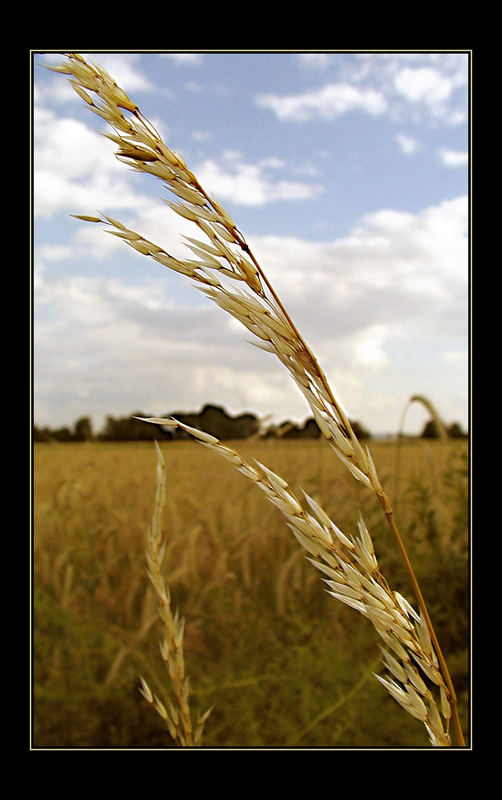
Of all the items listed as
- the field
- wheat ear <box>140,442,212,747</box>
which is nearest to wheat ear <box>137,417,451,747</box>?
wheat ear <box>140,442,212,747</box>

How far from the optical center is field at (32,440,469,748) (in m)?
1.60

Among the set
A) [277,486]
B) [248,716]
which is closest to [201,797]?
[277,486]

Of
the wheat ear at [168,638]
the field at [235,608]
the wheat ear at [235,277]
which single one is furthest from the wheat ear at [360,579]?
the field at [235,608]

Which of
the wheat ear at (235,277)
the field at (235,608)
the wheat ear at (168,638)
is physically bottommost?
the field at (235,608)

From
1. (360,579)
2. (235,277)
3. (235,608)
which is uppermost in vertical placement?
(235,277)

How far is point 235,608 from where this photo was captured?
6.64 feet

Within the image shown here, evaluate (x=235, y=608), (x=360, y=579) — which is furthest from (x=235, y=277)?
(x=235, y=608)

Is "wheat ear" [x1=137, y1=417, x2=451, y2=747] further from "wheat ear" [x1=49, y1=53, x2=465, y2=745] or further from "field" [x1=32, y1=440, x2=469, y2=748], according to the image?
"field" [x1=32, y1=440, x2=469, y2=748]

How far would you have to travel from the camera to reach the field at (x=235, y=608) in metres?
1.60

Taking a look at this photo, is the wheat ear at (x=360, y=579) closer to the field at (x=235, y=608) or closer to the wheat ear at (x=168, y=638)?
the wheat ear at (x=168, y=638)

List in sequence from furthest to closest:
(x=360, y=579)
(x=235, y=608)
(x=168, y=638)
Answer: (x=235, y=608)
(x=168, y=638)
(x=360, y=579)

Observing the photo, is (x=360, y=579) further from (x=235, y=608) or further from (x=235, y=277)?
(x=235, y=608)
